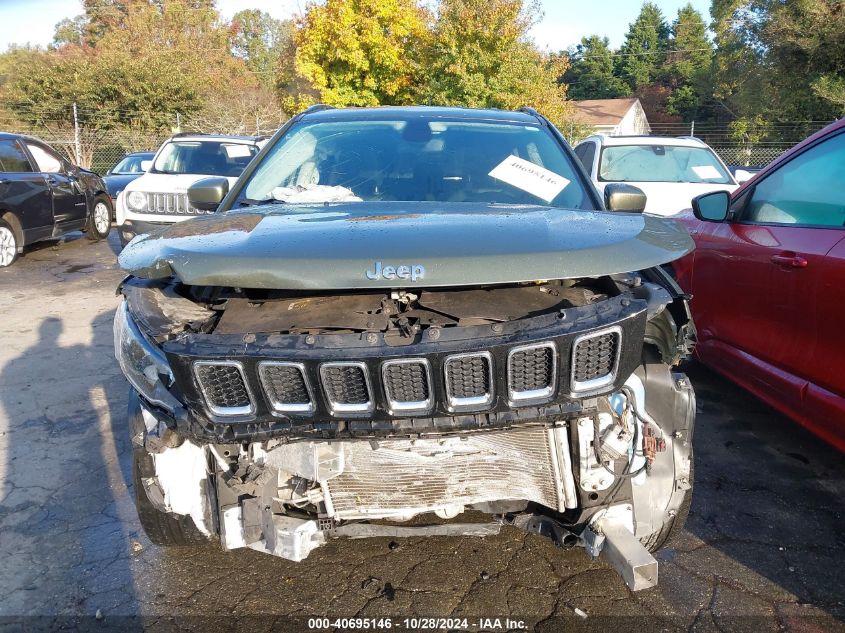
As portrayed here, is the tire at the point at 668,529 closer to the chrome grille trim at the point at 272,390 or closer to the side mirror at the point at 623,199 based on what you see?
the chrome grille trim at the point at 272,390

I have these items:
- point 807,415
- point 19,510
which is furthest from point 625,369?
point 19,510

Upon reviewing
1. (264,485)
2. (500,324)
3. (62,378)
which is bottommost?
(62,378)

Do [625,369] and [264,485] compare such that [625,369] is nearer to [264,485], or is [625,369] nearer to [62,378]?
[264,485]

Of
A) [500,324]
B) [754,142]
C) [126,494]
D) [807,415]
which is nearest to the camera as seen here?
[500,324]

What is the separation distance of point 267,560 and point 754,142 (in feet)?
79.3

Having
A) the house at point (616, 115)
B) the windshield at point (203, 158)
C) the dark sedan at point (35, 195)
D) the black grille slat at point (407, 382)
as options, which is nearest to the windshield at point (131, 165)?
the dark sedan at point (35, 195)

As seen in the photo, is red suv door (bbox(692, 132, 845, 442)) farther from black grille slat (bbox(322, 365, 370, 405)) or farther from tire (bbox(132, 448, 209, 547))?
tire (bbox(132, 448, 209, 547))

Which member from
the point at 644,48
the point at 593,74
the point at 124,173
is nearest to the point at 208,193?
the point at 124,173

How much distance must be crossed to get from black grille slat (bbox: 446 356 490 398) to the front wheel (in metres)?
11.4

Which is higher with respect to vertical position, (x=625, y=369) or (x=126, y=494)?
(x=625, y=369)

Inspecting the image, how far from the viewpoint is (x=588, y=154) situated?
28.1ft

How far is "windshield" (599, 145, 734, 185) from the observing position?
26.4 ft

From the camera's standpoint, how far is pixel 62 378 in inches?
193

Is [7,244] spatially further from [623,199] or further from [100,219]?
[623,199]
